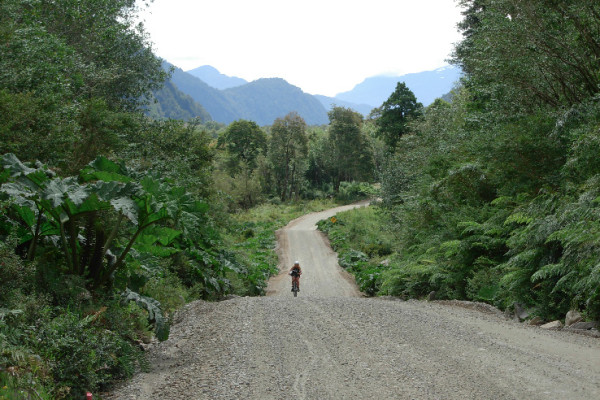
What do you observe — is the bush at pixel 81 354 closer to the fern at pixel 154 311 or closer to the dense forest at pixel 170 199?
the dense forest at pixel 170 199

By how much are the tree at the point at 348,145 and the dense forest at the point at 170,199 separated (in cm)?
3715

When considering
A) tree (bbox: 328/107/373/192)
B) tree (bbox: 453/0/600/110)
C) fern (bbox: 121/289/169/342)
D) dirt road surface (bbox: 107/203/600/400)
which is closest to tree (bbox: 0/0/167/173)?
fern (bbox: 121/289/169/342)

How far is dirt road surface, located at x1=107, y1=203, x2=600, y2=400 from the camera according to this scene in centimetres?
509

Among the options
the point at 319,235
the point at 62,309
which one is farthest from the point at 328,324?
the point at 319,235

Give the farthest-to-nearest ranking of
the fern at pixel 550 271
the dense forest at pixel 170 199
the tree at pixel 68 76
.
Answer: the tree at pixel 68 76
the fern at pixel 550 271
the dense forest at pixel 170 199

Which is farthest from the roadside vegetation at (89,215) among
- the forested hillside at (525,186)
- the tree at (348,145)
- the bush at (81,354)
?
the tree at (348,145)

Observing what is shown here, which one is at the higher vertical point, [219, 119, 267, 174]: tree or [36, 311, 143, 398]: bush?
[219, 119, 267, 174]: tree

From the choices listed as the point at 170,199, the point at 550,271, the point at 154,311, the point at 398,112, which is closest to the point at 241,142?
the point at 398,112

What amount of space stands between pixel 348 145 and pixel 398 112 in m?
21.1

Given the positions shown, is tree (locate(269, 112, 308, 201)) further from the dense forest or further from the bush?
the bush

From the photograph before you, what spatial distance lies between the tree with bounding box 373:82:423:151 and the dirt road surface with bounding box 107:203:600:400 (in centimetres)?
4248

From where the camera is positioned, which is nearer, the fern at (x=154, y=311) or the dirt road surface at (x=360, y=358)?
the dirt road surface at (x=360, y=358)

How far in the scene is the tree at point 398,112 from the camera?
1991 inches

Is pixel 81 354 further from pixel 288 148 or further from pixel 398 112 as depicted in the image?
pixel 288 148
